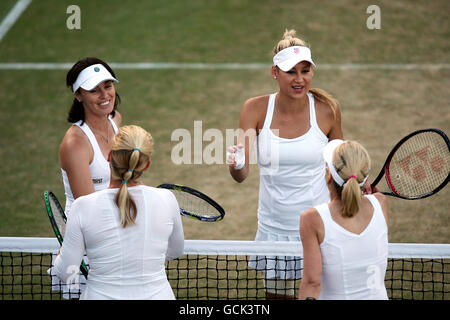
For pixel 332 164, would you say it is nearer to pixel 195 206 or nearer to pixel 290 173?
pixel 290 173

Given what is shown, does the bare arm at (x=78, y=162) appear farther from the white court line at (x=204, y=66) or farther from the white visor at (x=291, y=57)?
the white court line at (x=204, y=66)

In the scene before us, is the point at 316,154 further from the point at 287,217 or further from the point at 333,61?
the point at 333,61

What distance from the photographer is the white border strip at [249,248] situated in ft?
13.7

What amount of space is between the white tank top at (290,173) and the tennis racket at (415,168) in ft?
1.74

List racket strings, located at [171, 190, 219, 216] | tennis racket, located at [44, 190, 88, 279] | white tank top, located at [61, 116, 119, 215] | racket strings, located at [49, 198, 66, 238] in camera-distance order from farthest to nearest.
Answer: racket strings, located at [171, 190, 219, 216]
white tank top, located at [61, 116, 119, 215]
racket strings, located at [49, 198, 66, 238]
tennis racket, located at [44, 190, 88, 279]

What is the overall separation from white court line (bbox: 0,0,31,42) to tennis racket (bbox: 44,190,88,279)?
7.91 meters

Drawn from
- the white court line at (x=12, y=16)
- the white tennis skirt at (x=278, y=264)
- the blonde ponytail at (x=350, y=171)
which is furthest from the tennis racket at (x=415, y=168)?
the white court line at (x=12, y=16)

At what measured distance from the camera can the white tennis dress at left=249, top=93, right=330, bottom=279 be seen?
4.26 meters

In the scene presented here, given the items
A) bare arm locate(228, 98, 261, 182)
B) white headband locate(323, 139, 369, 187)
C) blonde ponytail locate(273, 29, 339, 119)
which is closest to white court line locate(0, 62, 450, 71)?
blonde ponytail locate(273, 29, 339, 119)

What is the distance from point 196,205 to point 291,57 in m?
1.14

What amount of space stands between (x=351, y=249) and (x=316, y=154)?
4.10ft

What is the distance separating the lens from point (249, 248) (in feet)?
13.9

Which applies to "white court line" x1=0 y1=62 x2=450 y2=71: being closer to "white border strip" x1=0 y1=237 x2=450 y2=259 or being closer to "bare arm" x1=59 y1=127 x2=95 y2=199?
"white border strip" x1=0 y1=237 x2=450 y2=259

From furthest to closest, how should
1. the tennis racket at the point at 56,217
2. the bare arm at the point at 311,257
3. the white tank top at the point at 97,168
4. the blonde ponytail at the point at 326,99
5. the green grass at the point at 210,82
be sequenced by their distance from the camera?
1. the green grass at the point at 210,82
2. the blonde ponytail at the point at 326,99
3. the white tank top at the point at 97,168
4. the tennis racket at the point at 56,217
5. the bare arm at the point at 311,257
